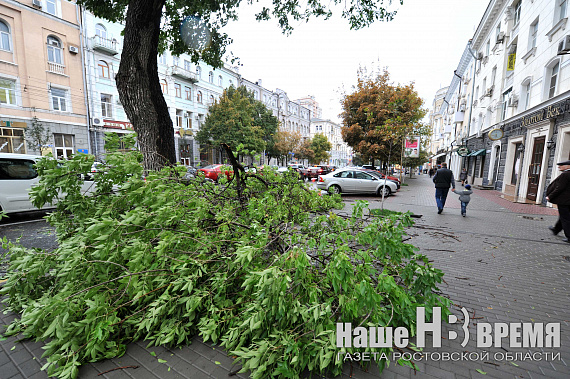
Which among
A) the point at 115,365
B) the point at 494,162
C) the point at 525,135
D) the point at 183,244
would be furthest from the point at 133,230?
the point at 494,162

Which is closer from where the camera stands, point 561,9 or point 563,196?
point 563,196

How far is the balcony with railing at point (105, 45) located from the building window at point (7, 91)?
260 inches

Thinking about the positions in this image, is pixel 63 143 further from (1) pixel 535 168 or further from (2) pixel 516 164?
(2) pixel 516 164

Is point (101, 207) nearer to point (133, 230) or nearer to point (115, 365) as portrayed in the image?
point (133, 230)

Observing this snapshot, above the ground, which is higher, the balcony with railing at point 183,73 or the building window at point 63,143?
the balcony with railing at point 183,73

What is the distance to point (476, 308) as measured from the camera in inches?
131

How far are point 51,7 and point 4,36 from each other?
402cm

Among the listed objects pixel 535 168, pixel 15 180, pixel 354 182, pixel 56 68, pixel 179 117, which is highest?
pixel 56 68

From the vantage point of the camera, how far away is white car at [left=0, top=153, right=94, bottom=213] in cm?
694

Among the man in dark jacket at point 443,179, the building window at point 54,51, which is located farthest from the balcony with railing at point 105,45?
the man in dark jacket at point 443,179

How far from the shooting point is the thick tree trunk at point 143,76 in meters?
5.09

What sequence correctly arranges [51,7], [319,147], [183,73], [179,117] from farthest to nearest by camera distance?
[319,147], [179,117], [183,73], [51,7]

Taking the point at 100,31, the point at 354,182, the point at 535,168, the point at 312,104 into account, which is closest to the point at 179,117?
the point at 100,31

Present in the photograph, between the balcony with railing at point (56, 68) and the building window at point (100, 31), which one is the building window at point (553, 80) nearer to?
the balcony with railing at point (56, 68)
